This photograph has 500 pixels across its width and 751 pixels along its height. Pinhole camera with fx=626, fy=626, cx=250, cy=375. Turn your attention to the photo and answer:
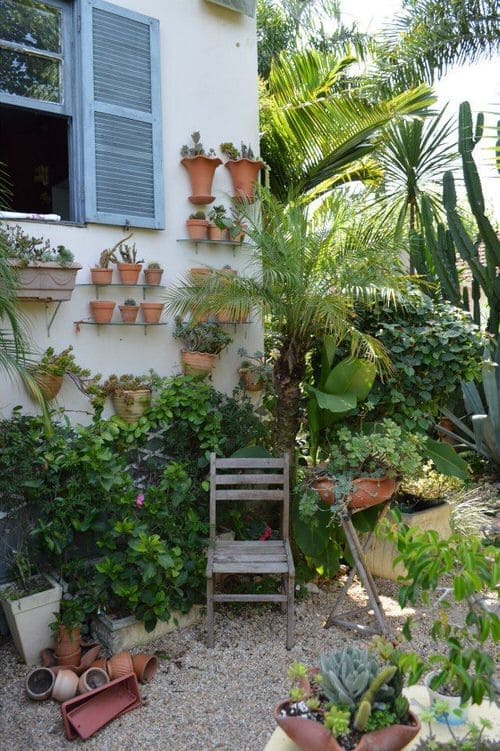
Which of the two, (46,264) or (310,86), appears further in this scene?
(310,86)

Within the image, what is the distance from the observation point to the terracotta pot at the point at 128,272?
4340 mm

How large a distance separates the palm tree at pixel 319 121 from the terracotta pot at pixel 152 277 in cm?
175

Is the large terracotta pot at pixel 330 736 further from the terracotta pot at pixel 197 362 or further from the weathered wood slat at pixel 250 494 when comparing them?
the terracotta pot at pixel 197 362

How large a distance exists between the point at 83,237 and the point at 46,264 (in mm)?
540

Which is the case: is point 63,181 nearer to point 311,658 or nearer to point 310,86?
point 310,86

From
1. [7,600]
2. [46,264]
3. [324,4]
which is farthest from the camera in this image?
[324,4]

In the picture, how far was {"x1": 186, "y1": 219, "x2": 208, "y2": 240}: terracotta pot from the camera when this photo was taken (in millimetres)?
4734

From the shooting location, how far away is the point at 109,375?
4.43 metres

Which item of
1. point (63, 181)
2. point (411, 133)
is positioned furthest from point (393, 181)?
point (63, 181)

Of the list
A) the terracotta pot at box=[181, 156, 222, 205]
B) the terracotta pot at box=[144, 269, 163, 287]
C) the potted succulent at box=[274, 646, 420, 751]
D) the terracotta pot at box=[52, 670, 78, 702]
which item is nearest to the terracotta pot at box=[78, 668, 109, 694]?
the terracotta pot at box=[52, 670, 78, 702]

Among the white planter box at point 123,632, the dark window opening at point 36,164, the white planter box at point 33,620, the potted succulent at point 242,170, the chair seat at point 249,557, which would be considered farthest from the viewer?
the dark window opening at point 36,164

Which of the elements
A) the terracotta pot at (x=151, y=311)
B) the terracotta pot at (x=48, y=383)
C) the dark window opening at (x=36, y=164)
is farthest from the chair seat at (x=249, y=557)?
the dark window opening at (x=36, y=164)

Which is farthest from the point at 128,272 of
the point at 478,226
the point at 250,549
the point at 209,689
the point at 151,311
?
the point at 478,226

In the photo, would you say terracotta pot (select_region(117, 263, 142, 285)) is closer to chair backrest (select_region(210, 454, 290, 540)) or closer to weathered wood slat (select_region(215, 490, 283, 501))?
chair backrest (select_region(210, 454, 290, 540))
